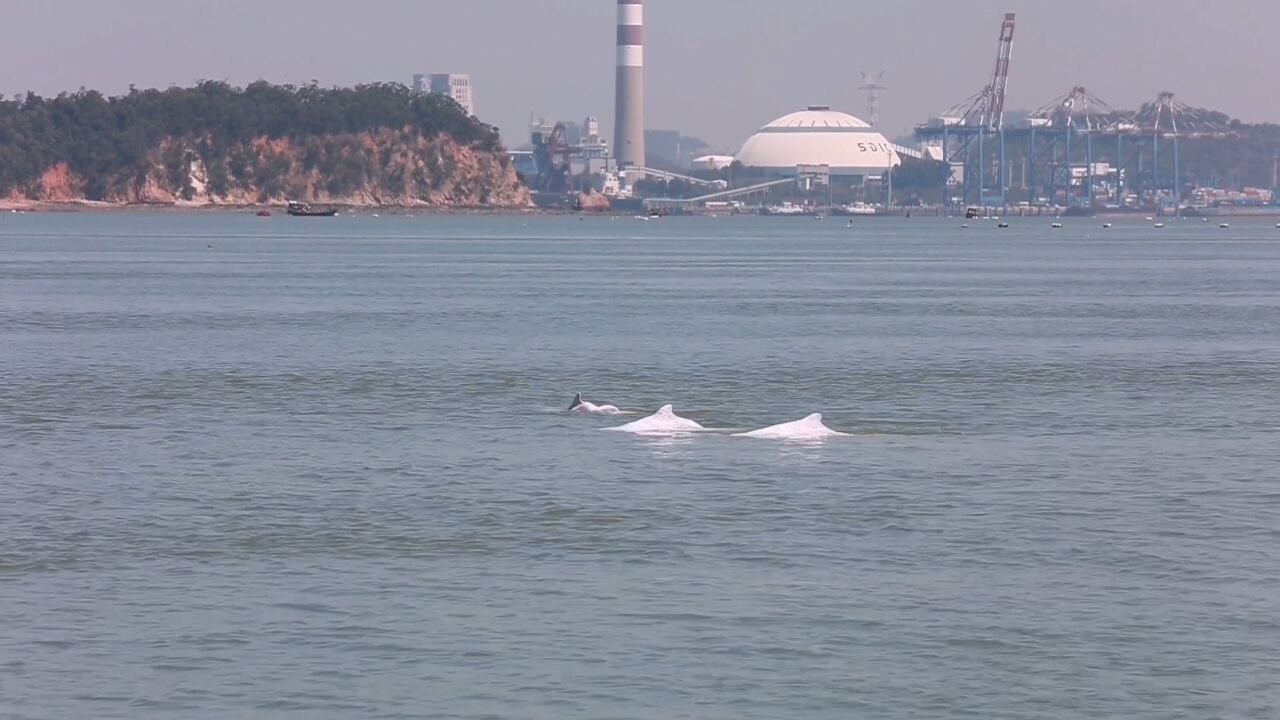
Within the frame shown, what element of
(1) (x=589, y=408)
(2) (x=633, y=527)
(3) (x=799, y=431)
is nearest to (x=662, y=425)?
(3) (x=799, y=431)

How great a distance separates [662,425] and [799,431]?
2.56m

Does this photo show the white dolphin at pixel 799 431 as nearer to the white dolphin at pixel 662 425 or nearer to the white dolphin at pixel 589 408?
the white dolphin at pixel 662 425

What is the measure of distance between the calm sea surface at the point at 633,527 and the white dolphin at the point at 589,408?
725 millimetres

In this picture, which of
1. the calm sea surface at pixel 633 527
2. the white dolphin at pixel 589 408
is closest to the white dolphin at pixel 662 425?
the calm sea surface at pixel 633 527

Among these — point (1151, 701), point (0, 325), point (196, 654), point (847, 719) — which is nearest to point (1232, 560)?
point (1151, 701)

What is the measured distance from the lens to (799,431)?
3366 cm

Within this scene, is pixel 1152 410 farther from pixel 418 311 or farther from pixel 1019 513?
pixel 418 311

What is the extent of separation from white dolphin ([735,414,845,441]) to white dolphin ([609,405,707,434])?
3.73ft

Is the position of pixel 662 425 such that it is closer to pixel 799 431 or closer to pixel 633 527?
pixel 799 431

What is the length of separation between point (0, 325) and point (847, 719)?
168 ft

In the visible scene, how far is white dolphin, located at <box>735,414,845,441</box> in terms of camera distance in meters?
33.4

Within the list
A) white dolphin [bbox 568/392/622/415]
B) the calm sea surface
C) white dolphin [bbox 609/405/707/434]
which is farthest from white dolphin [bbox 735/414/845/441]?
white dolphin [bbox 568/392/622/415]

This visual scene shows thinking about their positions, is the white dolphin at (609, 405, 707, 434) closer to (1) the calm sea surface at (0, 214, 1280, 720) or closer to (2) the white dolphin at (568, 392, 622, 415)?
Answer: (1) the calm sea surface at (0, 214, 1280, 720)

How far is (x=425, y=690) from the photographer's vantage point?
17.2 metres
